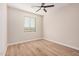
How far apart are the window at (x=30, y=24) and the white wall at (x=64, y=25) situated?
2.92 feet

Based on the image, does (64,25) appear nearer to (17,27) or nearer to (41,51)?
(41,51)

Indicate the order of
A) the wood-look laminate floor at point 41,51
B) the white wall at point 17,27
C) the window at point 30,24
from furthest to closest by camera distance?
the window at point 30,24, the white wall at point 17,27, the wood-look laminate floor at point 41,51

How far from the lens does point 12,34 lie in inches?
191

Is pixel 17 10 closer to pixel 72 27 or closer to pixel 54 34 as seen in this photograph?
pixel 54 34

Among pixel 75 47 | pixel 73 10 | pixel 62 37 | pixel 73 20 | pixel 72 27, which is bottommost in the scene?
pixel 75 47

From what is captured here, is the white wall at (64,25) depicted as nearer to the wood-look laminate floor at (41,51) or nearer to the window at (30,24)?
the wood-look laminate floor at (41,51)

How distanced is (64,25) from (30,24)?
2.03m

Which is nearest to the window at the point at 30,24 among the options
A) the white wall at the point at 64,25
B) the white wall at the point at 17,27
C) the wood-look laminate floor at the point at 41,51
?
the white wall at the point at 17,27

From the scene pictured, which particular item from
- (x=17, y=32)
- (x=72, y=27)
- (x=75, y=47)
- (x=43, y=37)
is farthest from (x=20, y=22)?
(x=75, y=47)

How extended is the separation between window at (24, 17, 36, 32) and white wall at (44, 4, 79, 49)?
89cm

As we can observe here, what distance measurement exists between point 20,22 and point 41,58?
14.9 ft

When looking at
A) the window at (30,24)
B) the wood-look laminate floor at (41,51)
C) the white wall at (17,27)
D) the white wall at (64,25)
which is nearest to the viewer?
the wood-look laminate floor at (41,51)

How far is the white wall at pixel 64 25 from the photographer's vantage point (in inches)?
163

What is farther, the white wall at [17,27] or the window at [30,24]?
the window at [30,24]
